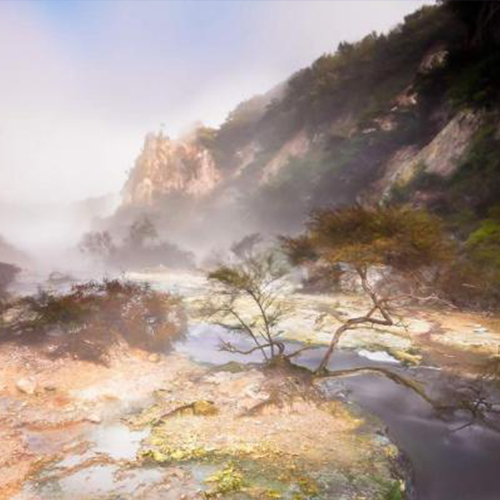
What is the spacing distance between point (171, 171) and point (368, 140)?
4505 centimetres

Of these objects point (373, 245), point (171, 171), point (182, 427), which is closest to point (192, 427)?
point (182, 427)

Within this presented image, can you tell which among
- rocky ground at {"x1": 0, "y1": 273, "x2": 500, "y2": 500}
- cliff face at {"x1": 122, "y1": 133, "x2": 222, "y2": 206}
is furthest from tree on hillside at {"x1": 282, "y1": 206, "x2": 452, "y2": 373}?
cliff face at {"x1": 122, "y1": 133, "x2": 222, "y2": 206}

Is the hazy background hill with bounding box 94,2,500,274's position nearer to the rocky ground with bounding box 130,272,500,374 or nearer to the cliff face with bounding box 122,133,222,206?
the cliff face with bounding box 122,133,222,206

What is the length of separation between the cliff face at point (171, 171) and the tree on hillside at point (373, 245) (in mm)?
52922

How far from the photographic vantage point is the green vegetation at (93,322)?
1523cm

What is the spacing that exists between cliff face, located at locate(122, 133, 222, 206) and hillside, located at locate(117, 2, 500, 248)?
10.5 inches

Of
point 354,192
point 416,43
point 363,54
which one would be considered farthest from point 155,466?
point 363,54

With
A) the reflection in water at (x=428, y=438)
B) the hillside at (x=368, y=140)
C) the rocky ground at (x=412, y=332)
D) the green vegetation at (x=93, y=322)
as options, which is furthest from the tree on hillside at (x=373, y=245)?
the hillside at (x=368, y=140)

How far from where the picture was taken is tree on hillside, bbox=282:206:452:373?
13.0 meters

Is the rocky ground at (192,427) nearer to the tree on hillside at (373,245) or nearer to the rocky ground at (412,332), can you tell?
the rocky ground at (412,332)

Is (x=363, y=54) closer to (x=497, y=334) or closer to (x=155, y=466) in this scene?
(x=497, y=334)

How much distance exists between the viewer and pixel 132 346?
16.1m

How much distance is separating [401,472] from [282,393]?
3827mm

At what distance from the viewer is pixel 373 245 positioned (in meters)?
13.3
